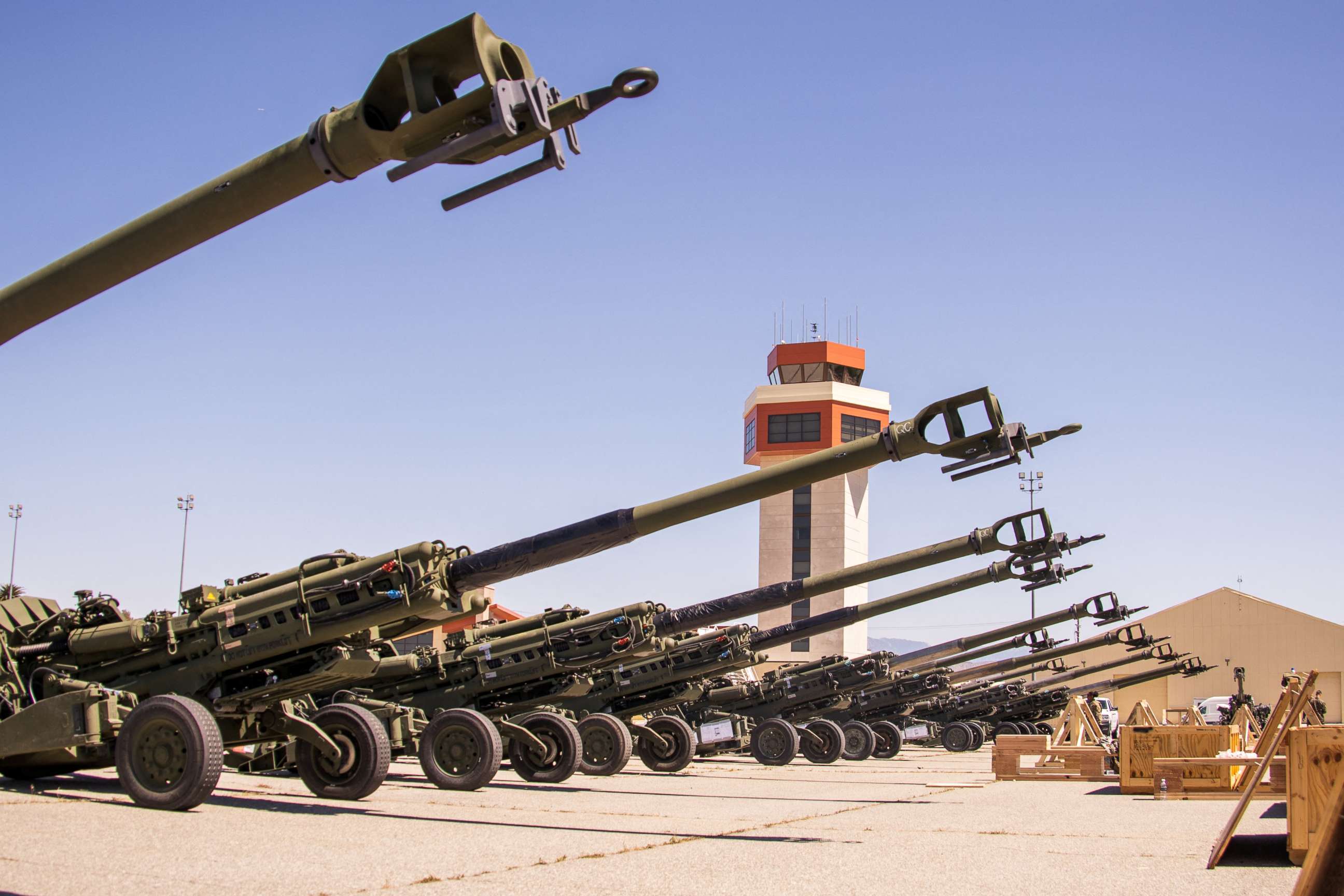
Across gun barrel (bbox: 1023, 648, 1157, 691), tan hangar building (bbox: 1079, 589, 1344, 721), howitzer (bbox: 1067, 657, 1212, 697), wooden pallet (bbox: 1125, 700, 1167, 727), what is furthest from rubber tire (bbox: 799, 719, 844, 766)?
tan hangar building (bbox: 1079, 589, 1344, 721)

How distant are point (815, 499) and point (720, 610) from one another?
45.2 metres

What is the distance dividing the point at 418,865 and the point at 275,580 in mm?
5159

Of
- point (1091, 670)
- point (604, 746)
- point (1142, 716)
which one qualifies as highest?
point (1091, 670)

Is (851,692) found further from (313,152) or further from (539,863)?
(313,152)

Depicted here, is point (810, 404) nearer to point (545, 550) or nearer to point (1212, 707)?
point (1212, 707)

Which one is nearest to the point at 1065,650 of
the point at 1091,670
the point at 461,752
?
the point at 1091,670

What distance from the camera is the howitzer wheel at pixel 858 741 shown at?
92.8ft

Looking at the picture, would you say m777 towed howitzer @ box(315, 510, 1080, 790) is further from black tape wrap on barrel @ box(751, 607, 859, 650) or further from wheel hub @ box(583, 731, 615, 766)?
black tape wrap on barrel @ box(751, 607, 859, 650)

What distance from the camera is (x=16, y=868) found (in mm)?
7453

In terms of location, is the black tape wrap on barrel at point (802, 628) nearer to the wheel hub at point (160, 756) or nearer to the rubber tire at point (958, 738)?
the wheel hub at point (160, 756)

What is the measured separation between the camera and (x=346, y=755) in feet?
40.2

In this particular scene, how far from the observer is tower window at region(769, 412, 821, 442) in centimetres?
6256

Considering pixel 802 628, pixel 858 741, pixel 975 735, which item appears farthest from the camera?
pixel 975 735

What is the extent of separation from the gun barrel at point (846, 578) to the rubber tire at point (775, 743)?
699 centimetres
